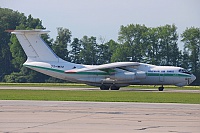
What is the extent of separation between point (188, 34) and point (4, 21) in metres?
33.4

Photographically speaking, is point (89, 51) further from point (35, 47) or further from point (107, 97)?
point (107, 97)

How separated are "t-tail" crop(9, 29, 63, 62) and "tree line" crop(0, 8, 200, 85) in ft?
106

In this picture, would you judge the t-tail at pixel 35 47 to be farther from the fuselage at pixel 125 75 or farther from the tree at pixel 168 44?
the tree at pixel 168 44

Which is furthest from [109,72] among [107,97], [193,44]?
[193,44]

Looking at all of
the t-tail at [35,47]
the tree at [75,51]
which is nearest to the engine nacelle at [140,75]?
the t-tail at [35,47]

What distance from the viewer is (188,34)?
9325 centimetres

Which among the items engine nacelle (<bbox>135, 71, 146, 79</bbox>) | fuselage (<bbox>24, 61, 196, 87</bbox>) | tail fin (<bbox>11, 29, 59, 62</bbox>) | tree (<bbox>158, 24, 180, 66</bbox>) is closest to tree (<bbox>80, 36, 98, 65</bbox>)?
tree (<bbox>158, 24, 180, 66</bbox>)

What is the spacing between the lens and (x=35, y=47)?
58375 mm

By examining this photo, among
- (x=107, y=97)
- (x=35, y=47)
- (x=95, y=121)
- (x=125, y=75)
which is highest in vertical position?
(x=35, y=47)

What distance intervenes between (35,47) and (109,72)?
7.87 metres

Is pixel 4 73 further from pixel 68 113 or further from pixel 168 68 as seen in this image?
pixel 68 113

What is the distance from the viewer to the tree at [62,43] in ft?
328

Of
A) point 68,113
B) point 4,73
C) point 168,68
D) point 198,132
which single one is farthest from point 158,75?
point 4,73

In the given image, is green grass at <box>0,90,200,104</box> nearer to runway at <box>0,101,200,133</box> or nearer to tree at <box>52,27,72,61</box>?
runway at <box>0,101,200,133</box>
